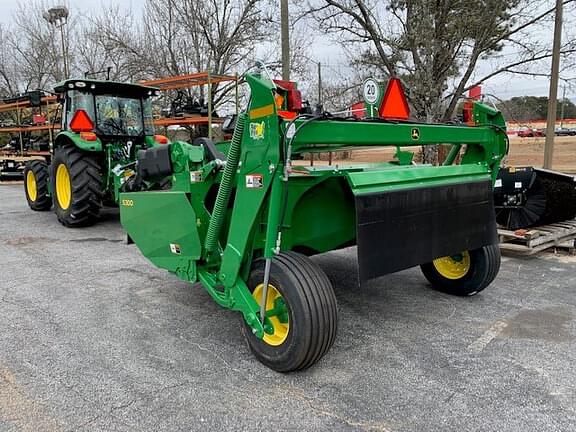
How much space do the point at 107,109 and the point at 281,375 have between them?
6266mm

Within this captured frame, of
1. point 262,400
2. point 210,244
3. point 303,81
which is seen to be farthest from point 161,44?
point 262,400

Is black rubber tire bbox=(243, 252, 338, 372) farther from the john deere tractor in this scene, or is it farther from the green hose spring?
the john deere tractor

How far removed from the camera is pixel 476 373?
296cm

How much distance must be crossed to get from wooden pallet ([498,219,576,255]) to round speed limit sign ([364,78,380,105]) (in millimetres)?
3283

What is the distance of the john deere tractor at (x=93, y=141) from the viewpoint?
725cm

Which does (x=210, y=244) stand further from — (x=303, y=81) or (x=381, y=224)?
(x=303, y=81)

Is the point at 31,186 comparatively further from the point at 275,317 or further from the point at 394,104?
the point at 394,104

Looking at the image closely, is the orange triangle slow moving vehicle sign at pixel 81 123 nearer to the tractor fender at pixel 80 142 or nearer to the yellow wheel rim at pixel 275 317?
the tractor fender at pixel 80 142

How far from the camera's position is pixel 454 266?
4359mm

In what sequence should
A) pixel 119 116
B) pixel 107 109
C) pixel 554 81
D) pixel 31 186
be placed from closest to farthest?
pixel 107 109 → pixel 119 116 → pixel 554 81 → pixel 31 186

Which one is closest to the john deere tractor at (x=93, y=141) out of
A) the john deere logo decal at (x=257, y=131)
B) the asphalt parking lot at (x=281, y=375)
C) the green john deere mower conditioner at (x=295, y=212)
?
the asphalt parking lot at (x=281, y=375)

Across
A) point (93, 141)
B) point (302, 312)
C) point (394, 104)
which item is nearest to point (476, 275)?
point (394, 104)

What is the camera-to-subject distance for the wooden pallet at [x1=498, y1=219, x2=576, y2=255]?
562cm

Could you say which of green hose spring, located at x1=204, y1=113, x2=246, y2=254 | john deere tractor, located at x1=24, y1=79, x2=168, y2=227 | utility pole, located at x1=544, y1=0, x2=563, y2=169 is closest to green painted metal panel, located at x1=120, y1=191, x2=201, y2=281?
green hose spring, located at x1=204, y1=113, x2=246, y2=254
